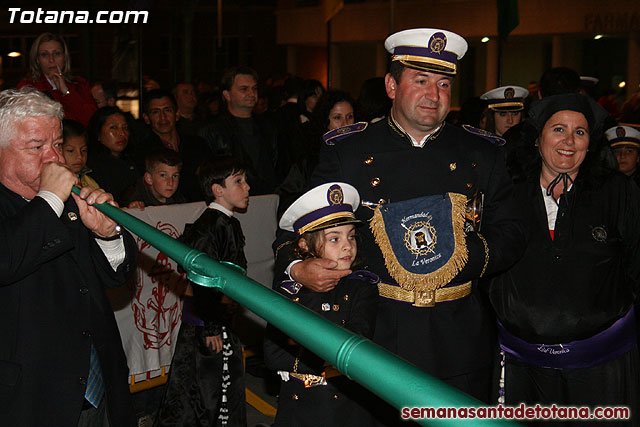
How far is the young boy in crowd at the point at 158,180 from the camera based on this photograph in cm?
576

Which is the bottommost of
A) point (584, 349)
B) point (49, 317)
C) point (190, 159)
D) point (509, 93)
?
point (584, 349)

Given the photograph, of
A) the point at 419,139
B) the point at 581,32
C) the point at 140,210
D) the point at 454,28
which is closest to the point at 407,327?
the point at 419,139

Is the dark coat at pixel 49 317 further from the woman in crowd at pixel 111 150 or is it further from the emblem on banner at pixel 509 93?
the emblem on banner at pixel 509 93

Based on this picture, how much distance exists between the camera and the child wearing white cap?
10.6 feet

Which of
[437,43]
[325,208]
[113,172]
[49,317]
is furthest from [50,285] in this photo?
[113,172]

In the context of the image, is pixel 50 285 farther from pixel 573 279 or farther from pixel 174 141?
pixel 174 141

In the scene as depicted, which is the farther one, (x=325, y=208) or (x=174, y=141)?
(x=174, y=141)

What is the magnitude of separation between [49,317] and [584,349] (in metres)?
2.60

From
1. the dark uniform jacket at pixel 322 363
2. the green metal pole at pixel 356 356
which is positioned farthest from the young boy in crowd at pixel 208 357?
the green metal pole at pixel 356 356

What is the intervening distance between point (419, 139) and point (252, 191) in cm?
365

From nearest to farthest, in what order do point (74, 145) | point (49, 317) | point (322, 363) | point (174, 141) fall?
point (49, 317)
point (322, 363)
point (74, 145)
point (174, 141)

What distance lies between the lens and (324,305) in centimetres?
330

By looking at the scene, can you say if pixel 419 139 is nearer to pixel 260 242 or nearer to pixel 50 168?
pixel 50 168

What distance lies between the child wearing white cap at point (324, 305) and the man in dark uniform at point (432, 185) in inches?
5.4
